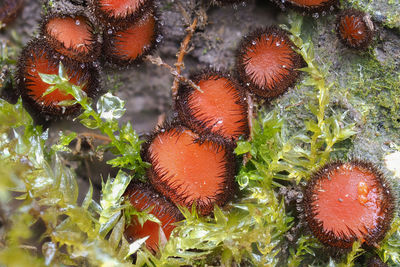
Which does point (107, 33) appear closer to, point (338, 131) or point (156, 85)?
point (156, 85)

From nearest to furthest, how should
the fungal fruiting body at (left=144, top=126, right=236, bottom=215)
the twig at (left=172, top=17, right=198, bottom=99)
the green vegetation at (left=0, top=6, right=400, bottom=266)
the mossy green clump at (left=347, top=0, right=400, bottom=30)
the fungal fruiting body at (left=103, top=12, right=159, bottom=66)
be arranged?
the green vegetation at (left=0, top=6, right=400, bottom=266), the fungal fruiting body at (left=144, top=126, right=236, bottom=215), the fungal fruiting body at (left=103, top=12, right=159, bottom=66), the twig at (left=172, top=17, right=198, bottom=99), the mossy green clump at (left=347, top=0, right=400, bottom=30)

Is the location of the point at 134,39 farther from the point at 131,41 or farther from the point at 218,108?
the point at 218,108

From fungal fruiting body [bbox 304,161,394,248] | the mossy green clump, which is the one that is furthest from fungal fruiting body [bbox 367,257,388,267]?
the mossy green clump

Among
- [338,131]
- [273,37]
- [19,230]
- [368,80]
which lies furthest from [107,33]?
[368,80]

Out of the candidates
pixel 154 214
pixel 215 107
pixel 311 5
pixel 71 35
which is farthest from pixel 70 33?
pixel 311 5

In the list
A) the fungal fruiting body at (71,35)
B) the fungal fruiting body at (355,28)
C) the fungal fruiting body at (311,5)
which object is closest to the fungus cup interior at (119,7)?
the fungal fruiting body at (71,35)

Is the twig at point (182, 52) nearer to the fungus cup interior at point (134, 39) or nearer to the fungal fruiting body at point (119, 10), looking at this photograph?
the fungus cup interior at point (134, 39)

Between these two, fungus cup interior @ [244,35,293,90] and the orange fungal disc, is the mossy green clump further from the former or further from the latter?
fungus cup interior @ [244,35,293,90]
